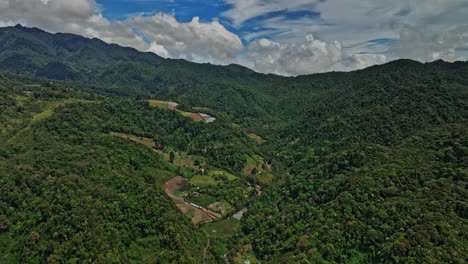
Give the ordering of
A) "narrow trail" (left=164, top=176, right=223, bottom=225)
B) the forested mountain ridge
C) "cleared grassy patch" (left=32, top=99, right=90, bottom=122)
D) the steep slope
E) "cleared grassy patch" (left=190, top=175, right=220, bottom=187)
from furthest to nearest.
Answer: "cleared grassy patch" (left=32, top=99, right=90, bottom=122) → "cleared grassy patch" (left=190, top=175, right=220, bottom=187) → "narrow trail" (left=164, top=176, right=223, bottom=225) → the forested mountain ridge → the steep slope

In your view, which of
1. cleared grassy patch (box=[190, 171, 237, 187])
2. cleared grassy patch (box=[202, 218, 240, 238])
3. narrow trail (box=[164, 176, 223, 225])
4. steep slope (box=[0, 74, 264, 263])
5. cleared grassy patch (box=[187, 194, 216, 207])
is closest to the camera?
steep slope (box=[0, 74, 264, 263])

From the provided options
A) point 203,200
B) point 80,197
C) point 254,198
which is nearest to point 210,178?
point 203,200

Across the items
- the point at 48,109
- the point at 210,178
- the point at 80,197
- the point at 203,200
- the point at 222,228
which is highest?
the point at 48,109

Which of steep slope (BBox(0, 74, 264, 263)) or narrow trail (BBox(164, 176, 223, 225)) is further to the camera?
narrow trail (BBox(164, 176, 223, 225))

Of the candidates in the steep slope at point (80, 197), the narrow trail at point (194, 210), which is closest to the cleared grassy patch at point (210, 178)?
the steep slope at point (80, 197)

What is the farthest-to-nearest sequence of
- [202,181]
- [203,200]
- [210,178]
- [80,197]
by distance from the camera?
[210,178] → [202,181] → [203,200] → [80,197]

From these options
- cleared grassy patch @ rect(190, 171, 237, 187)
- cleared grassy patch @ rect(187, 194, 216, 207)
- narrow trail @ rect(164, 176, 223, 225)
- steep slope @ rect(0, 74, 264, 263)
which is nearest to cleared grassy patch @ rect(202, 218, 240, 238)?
narrow trail @ rect(164, 176, 223, 225)

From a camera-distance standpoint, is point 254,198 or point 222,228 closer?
point 222,228

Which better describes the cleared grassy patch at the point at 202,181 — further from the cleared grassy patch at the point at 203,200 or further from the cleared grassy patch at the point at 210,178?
the cleared grassy patch at the point at 203,200

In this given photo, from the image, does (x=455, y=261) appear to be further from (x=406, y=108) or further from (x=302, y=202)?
(x=406, y=108)

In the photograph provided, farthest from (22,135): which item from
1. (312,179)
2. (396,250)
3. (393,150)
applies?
(393,150)

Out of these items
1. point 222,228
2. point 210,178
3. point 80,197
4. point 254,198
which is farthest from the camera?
point 210,178

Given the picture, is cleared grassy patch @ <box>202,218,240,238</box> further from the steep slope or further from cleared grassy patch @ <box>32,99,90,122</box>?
cleared grassy patch @ <box>32,99,90,122</box>

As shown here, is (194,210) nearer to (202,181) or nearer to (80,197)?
(202,181)
